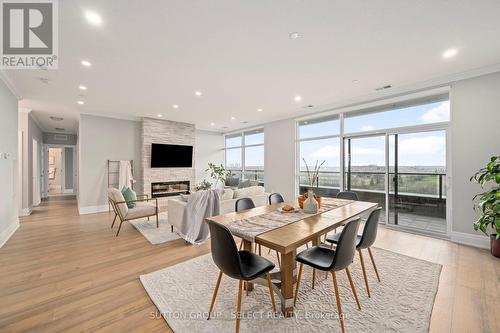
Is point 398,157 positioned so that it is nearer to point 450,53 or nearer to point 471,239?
point 471,239

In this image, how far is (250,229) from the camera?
1.90m

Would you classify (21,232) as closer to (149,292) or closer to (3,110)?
(3,110)

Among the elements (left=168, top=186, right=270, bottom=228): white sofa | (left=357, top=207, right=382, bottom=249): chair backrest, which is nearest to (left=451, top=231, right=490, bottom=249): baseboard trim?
(left=357, top=207, right=382, bottom=249): chair backrest

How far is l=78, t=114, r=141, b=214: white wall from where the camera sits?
224 inches

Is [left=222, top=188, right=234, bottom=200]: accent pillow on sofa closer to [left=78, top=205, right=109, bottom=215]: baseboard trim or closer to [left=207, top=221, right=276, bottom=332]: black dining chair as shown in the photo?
[left=207, top=221, right=276, bottom=332]: black dining chair

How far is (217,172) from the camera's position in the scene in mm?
8586

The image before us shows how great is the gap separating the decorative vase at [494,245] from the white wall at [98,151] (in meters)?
8.33

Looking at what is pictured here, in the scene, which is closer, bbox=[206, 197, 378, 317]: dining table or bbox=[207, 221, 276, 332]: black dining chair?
bbox=[207, 221, 276, 332]: black dining chair

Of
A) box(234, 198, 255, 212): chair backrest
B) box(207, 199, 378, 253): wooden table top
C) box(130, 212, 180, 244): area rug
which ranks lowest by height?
box(130, 212, 180, 244): area rug

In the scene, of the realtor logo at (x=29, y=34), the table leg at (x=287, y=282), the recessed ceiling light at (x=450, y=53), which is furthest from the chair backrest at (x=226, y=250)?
the recessed ceiling light at (x=450, y=53)

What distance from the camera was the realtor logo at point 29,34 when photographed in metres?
1.99

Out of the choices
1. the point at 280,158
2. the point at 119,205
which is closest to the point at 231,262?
the point at 119,205

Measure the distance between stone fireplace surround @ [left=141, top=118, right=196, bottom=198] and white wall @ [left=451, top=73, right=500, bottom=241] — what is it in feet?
23.2

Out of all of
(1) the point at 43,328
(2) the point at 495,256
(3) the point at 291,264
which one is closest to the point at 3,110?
(1) the point at 43,328
